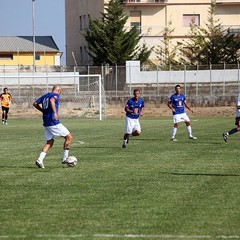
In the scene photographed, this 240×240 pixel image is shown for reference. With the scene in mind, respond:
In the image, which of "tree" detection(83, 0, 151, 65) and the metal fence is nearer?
the metal fence

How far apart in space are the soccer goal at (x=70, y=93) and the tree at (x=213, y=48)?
12.9 meters

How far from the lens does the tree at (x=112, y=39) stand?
69.1 meters

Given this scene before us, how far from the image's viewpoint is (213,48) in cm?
6938

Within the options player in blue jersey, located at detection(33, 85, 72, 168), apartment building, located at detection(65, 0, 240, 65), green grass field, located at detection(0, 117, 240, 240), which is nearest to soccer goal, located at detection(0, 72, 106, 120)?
apartment building, located at detection(65, 0, 240, 65)

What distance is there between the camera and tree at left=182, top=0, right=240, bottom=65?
6944 cm

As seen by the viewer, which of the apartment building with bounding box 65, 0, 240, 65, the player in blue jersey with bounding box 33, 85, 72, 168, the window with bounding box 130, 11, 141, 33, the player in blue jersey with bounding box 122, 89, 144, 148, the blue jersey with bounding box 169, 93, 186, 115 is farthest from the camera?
the window with bounding box 130, 11, 141, 33

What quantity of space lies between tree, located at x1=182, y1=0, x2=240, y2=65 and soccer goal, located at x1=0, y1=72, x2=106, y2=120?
12.9m

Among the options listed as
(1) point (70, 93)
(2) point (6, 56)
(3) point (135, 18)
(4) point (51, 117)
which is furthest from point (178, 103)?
(2) point (6, 56)

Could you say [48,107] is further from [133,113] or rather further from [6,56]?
[6,56]

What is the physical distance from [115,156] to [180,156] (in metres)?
1.63

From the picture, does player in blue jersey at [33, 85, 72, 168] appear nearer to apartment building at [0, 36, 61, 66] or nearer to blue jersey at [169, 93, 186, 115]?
blue jersey at [169, 93, 186, 115]

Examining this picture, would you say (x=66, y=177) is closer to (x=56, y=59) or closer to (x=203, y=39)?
(x=203, y=39)

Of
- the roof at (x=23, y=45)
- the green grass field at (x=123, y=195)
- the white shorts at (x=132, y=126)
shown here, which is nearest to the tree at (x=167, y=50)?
the roof at (x=23, y=45)

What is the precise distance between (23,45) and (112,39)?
26.2m
